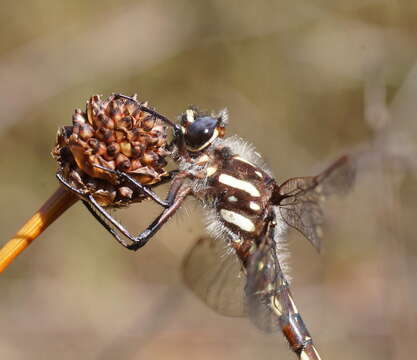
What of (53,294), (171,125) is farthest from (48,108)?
(171,125)

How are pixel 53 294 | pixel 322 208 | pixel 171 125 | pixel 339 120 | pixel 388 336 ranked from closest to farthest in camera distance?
1. pixel 171 125
2. pixel 322 208
3. pixel 388 336
4. pixel 53 294
5. pixel 339 120

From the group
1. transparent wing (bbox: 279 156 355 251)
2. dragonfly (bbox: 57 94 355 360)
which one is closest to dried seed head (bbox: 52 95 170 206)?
dragonfly (bbox: 57 94 355 360)

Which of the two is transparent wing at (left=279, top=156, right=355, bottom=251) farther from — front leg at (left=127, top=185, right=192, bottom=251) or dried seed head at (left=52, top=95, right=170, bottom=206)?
dried seed head at (left=52, top=95, right=170, bottom=206)

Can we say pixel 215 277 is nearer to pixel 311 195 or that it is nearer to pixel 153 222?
pixel 311 195

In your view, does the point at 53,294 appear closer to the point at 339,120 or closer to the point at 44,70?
the point at 44,70

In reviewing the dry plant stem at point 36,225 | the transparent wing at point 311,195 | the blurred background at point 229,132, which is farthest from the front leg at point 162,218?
the blurred background at point 229,132
